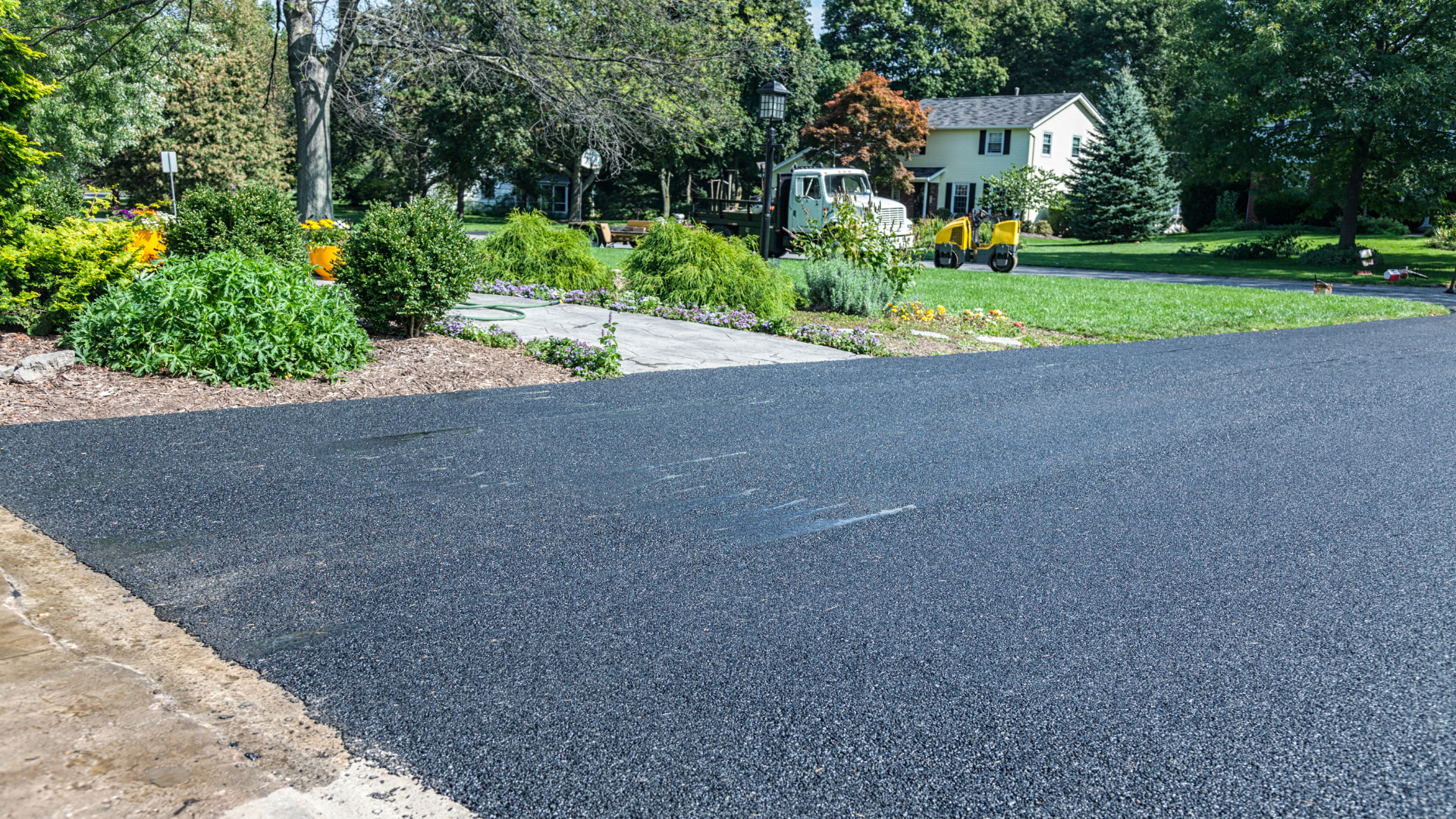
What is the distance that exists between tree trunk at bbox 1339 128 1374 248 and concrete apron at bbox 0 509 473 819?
28183 millimetres

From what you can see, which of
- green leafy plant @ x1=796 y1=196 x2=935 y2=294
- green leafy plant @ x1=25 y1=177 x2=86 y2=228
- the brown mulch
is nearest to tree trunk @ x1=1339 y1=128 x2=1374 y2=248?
green leafy plant @ x1=796 y1=196 x2=935 y2=294

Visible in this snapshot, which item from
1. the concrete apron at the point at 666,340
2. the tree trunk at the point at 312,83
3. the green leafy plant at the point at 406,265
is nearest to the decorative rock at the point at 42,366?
the green leafy plant at the point at 406,265

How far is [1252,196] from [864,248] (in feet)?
102

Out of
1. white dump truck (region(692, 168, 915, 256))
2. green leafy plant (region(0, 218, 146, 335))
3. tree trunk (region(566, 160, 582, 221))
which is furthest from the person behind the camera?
tree trunk (region(566, 160, 582, 221))

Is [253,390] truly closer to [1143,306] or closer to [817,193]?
[1143,306]

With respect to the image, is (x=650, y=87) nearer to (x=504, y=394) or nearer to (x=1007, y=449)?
(x=504, y=394)

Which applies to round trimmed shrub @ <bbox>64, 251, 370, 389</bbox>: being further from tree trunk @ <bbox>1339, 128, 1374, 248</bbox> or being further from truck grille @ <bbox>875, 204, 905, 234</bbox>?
tree trunk @ <bbox>1339, 128, 1374, 248</bbox>

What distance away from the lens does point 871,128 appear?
4109 cm

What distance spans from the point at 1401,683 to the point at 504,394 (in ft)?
17.7

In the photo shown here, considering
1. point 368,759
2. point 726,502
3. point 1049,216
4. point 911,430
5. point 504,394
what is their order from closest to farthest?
1. point 368,759
2. point 726,502
3. point 911,430
4. point 504,394
5. point 1049,216

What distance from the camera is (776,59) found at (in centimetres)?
1675

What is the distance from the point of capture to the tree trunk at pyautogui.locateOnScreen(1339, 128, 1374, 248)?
24.4m

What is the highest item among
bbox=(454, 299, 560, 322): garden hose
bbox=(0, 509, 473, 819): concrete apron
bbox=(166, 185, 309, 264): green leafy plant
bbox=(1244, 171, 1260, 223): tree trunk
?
→ bbox=(1244, 171, 1260, 223): tree trunk

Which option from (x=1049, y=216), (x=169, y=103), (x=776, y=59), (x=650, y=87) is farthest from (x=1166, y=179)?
(x=169, y=103)
